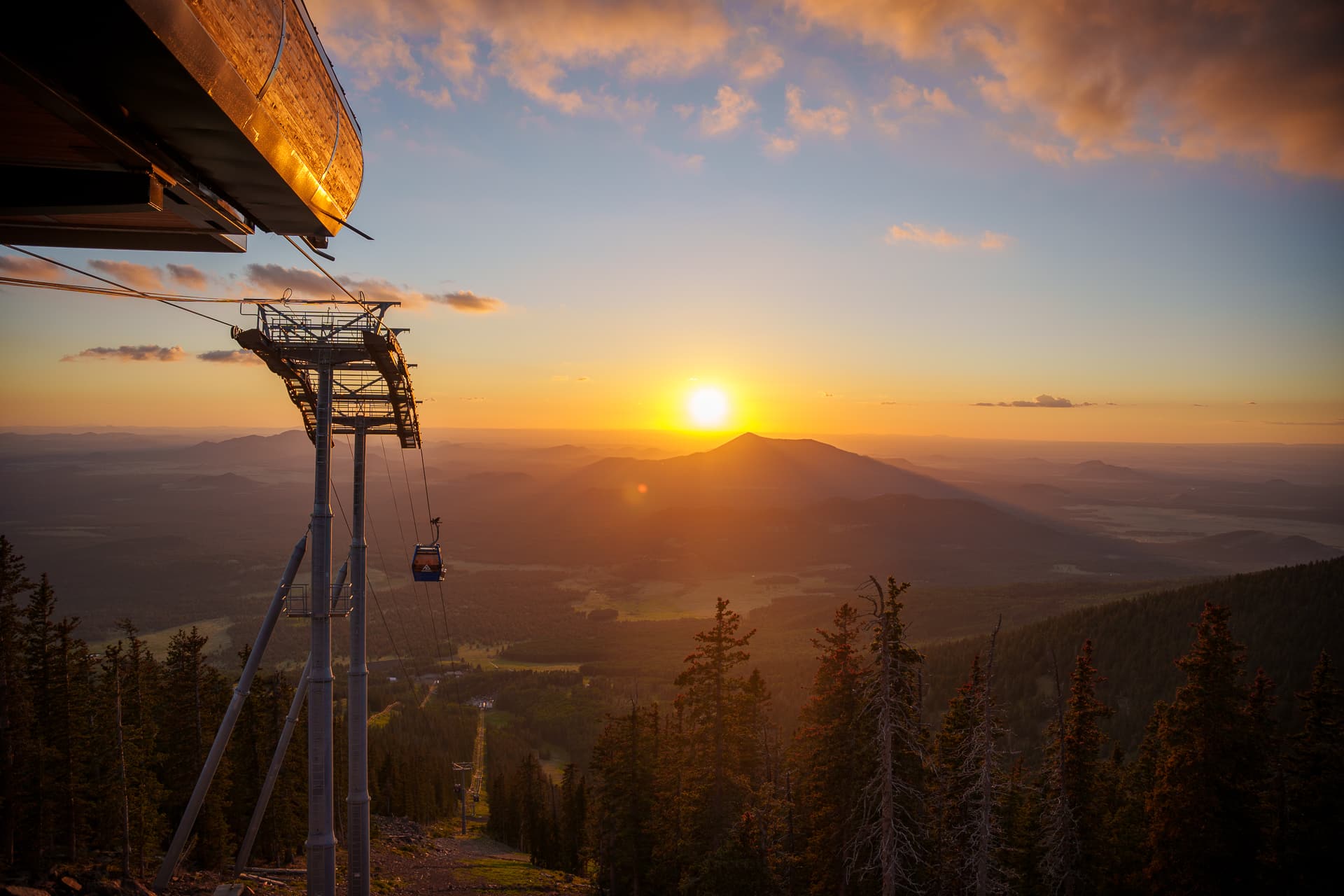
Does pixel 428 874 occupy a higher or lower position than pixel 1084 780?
lower

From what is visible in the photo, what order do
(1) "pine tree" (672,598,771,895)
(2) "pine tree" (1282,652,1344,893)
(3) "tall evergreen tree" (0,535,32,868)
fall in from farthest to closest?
(1) "pine tree" (672,598,771,895) < (2) "pine tree" (1282,652,1344,893) < (3) "tall evergreen tree" (0,535,32,868)

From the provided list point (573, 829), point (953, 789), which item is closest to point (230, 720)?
point (953, 789)

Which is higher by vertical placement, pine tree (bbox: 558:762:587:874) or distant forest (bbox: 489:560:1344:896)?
distant forest (bbox: 489:560:1344:896)

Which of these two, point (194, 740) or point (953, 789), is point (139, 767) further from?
point (953, 789)

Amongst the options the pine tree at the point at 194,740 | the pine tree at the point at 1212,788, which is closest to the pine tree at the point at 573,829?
the pine tree at the point at 194,740

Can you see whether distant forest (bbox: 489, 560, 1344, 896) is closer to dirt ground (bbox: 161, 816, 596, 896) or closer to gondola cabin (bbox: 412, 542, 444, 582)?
dirt ground (bbox: 161, 816, 596, 896)

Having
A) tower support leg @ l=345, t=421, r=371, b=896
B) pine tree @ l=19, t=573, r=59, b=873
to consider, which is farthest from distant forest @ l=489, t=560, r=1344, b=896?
pine tree @ l=19, t=573, r=59, b=873

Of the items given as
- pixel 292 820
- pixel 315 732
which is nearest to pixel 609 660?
pixel 292 820
